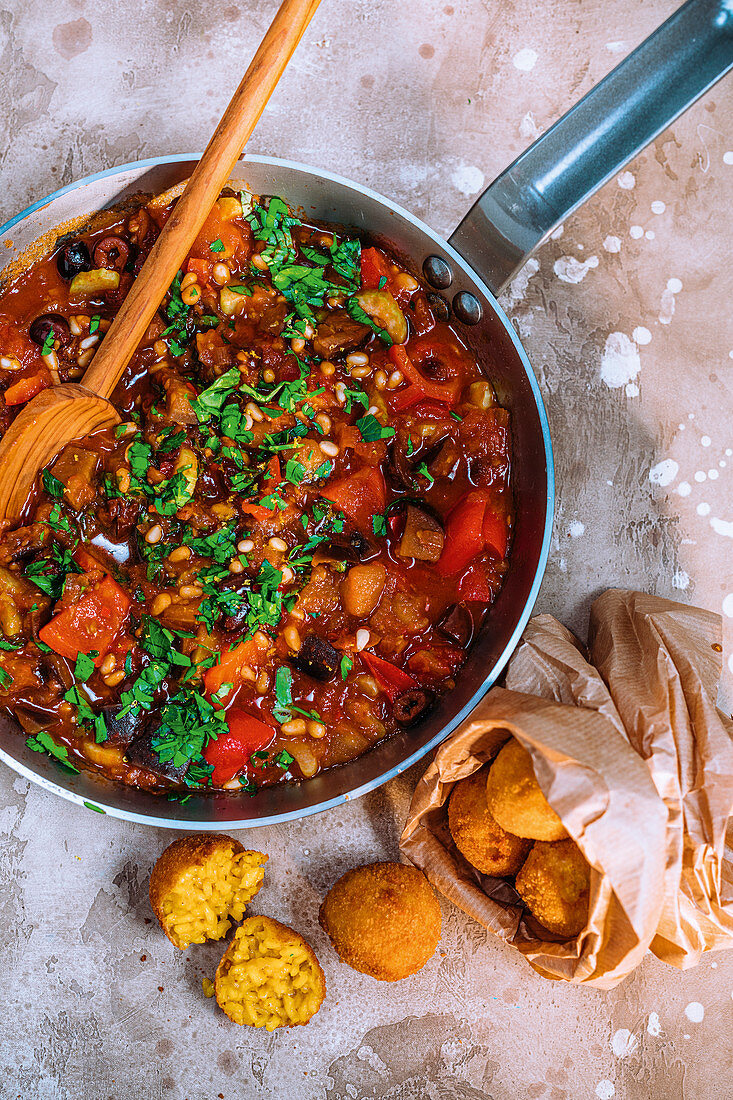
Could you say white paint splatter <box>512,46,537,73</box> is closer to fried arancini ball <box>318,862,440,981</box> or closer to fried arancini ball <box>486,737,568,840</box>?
fried arancini ball <box>486,737,568,840</box>

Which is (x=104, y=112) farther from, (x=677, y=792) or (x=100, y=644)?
(x=677, y=792)

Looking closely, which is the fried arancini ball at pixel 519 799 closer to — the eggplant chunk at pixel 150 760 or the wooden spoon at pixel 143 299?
the eggplant chunk at pixel 150 760

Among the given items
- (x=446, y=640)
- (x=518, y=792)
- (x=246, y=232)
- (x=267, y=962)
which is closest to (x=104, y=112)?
(x=246, y=232)

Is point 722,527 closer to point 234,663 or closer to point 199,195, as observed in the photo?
point 234,663

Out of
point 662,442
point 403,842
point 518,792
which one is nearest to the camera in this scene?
point 518,792

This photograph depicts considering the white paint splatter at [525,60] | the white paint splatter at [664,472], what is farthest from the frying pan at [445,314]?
the white paint splatter at [525,60]
